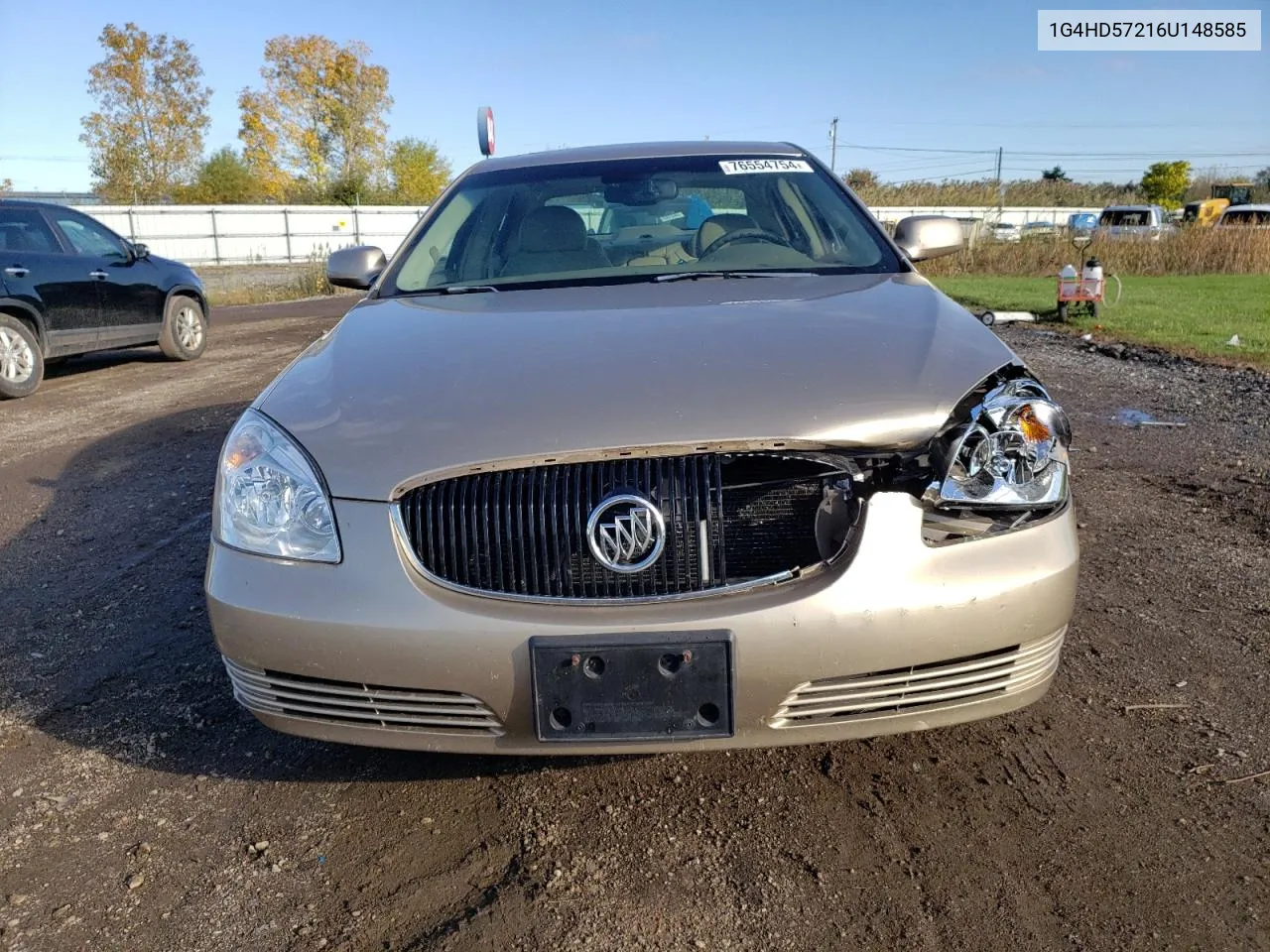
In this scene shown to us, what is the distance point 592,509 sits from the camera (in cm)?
181

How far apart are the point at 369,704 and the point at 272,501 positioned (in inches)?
19.0

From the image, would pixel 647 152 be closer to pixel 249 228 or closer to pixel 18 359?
pixel 18 359

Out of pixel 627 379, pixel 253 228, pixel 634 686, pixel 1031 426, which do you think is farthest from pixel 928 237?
pixel 253 228

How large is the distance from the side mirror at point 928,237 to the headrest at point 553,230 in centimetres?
121

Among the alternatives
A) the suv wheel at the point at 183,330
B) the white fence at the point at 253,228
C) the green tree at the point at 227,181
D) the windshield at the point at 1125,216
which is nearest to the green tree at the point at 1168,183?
the white fence at the point at 253,228

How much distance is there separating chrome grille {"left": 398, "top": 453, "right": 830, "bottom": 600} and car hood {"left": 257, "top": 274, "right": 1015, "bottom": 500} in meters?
0.06

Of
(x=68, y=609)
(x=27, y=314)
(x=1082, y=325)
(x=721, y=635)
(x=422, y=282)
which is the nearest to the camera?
(x=721, y=635)

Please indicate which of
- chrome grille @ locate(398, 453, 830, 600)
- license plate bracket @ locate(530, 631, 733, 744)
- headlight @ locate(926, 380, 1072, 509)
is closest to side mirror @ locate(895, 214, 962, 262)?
headlight @ locate(926, 380, 1072, 509)

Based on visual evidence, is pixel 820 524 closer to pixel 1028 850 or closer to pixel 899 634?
pixel 899 634

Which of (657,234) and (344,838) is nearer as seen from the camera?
(344,838)

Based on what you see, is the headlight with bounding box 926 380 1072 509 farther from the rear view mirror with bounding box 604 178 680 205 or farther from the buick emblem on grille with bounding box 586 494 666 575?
the rear view mirror with bounding box 604 178 680 205

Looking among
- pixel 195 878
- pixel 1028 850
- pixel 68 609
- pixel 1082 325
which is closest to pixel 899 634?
pixel 1028 850

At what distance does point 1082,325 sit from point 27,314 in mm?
11090

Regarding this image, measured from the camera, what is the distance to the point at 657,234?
331 cm
